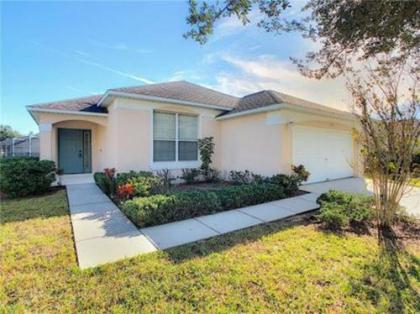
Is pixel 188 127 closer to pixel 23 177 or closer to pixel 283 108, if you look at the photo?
pixel 283 108

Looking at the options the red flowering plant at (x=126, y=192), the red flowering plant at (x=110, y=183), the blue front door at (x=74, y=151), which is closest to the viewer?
the red flowering plant at (x=126, y=192)

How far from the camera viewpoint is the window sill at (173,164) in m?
10.4

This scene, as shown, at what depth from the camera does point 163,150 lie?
35.1 ft

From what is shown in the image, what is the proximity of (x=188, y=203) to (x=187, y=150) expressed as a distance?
5.55 m

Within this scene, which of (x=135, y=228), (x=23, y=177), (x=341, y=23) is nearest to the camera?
(x=135, y=228)

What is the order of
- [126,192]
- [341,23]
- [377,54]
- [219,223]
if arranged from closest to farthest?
[341,23] < [219,223] < [377,54] < [126,192]

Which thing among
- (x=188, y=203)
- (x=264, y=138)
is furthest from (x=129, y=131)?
(x=264, y=138)

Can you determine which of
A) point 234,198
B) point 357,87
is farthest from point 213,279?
point 357,87

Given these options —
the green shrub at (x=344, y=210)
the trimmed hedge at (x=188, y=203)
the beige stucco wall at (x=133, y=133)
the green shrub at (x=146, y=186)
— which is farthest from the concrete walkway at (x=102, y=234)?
the green shrub at (x=344, y=210)

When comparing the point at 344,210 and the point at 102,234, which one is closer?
the point at 102,234

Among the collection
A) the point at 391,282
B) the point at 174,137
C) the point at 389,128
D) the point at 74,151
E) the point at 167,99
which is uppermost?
the point at 167,99

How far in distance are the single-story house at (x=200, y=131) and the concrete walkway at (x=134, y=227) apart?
2.77m

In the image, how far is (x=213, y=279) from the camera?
3301mm

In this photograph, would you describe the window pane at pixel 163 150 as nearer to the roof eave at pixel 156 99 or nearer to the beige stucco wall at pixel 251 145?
the roof eave at pixel 156 99
